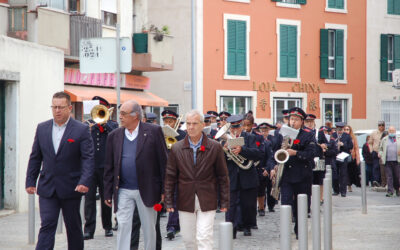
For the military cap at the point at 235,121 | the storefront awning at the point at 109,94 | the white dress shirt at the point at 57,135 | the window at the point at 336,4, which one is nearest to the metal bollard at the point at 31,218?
the white dress shirt at the point at 57,135

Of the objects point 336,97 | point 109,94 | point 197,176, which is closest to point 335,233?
point 197,176

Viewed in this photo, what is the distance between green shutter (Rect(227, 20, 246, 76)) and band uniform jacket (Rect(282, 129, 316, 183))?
23277 mm

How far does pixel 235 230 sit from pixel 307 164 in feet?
4.79

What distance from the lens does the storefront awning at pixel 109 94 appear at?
25.5 meters

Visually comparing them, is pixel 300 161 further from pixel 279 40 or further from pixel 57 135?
pixel 279 40

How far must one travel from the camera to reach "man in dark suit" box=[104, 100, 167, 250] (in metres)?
8.94

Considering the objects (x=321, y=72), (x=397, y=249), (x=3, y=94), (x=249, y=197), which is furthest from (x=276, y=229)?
(x=321, y=72)

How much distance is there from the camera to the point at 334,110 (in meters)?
39.8

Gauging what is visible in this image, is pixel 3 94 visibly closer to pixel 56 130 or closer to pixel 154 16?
pixel 56 130

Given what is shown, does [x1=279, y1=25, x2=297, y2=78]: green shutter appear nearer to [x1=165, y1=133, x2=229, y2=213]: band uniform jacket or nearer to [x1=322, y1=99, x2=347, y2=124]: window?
[x1=322, y1=99, x2=347, y2=124]: window

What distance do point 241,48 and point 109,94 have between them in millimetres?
9626

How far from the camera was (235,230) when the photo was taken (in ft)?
41.1

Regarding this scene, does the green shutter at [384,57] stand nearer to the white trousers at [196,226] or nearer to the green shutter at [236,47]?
the green shutter at [236,47]

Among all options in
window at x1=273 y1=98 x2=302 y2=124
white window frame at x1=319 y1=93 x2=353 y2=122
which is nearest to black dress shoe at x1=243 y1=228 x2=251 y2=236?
window at x1=273 y1=98 x2=302 y2=124
